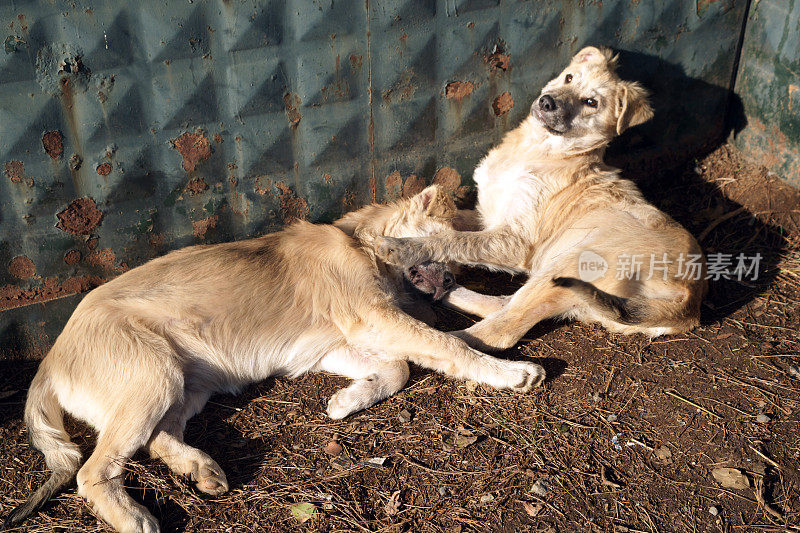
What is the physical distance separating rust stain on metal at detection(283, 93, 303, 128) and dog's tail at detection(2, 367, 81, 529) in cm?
212

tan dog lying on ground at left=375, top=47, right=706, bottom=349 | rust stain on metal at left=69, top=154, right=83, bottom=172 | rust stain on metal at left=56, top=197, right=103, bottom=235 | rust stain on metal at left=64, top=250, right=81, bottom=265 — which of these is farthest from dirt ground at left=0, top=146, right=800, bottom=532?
rust stain on metal at left=69, top=154, right=83, bottom=172

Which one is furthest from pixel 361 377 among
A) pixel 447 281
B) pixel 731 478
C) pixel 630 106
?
pixel 630 106

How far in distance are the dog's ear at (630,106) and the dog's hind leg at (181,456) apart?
350 centimetres

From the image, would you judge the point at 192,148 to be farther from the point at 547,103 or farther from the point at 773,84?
the point at 773,84

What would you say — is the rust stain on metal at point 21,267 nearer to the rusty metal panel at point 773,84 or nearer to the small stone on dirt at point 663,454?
the small stone on dirt at point 663,454

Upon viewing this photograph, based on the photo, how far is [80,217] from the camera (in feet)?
13.7

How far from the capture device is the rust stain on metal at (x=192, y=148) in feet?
13.9

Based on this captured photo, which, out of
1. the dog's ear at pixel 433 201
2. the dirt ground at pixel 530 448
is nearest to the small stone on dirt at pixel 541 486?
the dirt ground at pixel 530 448

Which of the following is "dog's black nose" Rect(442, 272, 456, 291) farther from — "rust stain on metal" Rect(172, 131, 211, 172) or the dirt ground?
"rust stain on metal" Rect(172, 131, 211, 172)

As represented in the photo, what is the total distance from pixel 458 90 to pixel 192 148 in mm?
1930

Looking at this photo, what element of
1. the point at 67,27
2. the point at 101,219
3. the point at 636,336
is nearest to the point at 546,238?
the point at 636,336

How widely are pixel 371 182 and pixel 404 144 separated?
0.37 metres

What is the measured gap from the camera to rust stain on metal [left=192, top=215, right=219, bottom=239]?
179 inches

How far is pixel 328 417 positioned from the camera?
397 centimetres
